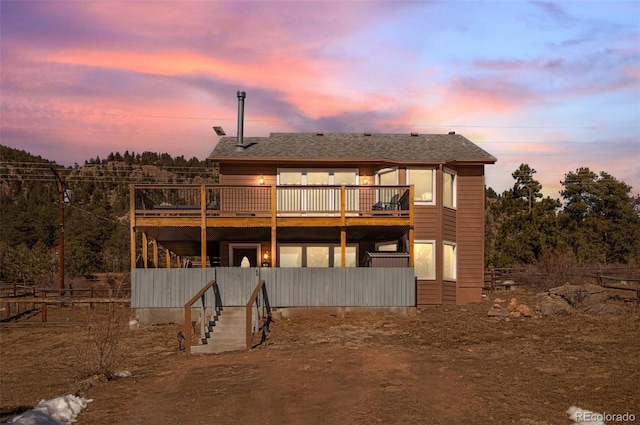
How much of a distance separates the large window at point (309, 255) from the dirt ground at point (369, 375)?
5.34 m

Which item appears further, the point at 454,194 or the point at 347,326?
the point at 454,194

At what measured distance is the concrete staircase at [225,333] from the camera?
15367 mm

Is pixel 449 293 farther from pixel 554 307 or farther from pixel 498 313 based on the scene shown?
A: pixel 554 307

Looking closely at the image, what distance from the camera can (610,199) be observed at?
55562mm

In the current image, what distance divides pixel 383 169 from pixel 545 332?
9.71 meters

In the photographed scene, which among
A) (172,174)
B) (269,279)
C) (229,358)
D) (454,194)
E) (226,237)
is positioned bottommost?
(229,358)

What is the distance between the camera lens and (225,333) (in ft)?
56.0

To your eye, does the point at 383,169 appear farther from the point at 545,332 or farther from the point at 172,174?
the point at 172,174

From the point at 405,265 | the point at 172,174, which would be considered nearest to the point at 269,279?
the point at 405,265

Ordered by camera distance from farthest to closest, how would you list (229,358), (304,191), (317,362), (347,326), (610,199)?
(610,199) → (304,191) → (347,326) → (229,358) → (317,362)

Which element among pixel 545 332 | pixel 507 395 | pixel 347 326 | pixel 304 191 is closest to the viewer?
pixel 507 395

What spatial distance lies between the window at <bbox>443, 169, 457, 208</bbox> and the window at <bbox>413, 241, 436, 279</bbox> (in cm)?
200

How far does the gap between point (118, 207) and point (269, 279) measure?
339ft

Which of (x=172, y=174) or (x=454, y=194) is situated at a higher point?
(x=172, y=174)
